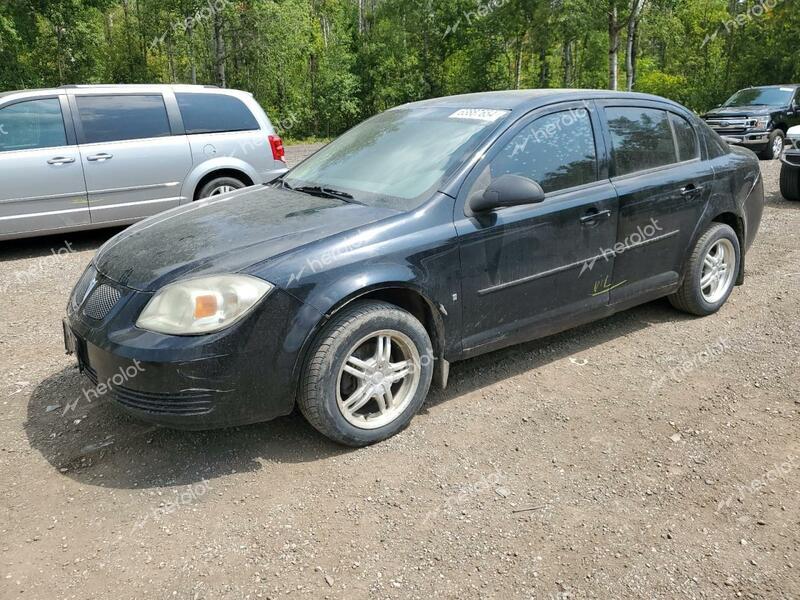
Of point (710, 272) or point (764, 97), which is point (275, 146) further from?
point (764, 97)

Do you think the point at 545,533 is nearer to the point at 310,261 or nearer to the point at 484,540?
the point at 484,540

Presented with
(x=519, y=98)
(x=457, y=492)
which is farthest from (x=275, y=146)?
(x=457, y=492)

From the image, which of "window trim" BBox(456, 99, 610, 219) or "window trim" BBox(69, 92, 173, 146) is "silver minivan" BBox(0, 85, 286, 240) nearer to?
"window trim" BBox(69, 92, 173, 146)

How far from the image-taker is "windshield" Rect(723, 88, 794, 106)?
16030mm

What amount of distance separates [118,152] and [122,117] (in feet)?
1.49

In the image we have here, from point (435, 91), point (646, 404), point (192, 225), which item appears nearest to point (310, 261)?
point (192, 225)

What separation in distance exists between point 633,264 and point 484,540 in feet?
7.85

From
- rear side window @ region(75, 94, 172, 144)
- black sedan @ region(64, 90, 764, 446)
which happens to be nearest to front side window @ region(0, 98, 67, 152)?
rear side window @ region(75, 94, 172, 144)

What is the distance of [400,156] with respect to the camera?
3.97m

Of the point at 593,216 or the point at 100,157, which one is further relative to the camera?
the point at 100,157

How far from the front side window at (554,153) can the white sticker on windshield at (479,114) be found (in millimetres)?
177

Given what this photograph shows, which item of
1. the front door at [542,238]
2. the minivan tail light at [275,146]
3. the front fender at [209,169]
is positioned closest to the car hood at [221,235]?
the front door at [542,238]

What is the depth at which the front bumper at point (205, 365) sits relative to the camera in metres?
2.93

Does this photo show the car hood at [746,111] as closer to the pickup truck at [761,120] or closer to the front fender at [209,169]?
the pickup truck at [761,120]
